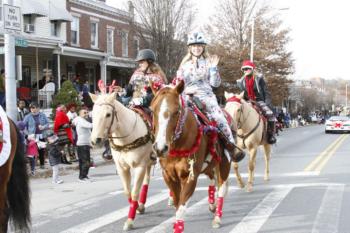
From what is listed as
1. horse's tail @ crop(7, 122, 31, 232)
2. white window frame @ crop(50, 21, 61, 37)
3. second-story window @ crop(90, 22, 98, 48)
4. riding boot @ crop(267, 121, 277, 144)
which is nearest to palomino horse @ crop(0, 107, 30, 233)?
horse's tail @ crop(7, 122, 31, 232)

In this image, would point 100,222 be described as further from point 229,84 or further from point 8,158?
point 229,84

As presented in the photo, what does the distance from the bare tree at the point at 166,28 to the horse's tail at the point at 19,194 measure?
2294 centimetres

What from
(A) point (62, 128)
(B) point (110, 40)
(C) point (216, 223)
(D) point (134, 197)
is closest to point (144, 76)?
(D) point (134, 197)

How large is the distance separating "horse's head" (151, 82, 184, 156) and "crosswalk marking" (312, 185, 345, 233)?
2726 mm

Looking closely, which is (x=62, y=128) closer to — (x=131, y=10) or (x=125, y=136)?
(x=125, y=136)

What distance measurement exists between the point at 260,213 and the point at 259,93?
159 inches

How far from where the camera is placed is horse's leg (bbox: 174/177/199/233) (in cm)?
582

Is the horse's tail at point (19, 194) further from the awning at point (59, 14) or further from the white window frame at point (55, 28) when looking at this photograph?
the white window frame at point (55, 28)

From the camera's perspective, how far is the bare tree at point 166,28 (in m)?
28.9

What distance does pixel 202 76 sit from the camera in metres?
7.06

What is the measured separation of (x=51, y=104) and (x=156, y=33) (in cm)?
846

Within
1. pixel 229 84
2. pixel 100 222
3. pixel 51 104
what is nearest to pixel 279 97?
pixel 229 84

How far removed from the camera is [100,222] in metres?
7.58

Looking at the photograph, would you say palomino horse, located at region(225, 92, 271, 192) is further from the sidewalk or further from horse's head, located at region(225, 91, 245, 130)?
the sidewalk
